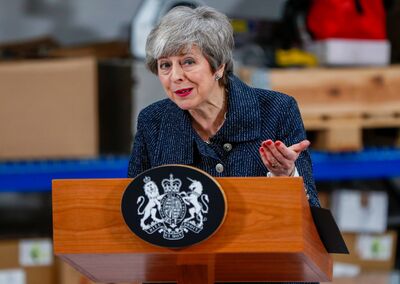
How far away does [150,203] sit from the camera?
2064 millimetres

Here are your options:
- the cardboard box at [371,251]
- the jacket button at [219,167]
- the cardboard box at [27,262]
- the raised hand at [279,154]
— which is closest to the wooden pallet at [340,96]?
the cardboard box at [371,251]

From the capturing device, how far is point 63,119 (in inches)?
182

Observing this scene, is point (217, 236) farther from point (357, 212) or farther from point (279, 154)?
point (357, 212)

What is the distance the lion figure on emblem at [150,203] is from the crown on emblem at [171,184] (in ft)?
0.06

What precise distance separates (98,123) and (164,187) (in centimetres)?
277

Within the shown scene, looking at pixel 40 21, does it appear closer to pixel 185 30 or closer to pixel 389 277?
pixel 389 277

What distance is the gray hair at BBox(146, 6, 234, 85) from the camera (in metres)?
2.38

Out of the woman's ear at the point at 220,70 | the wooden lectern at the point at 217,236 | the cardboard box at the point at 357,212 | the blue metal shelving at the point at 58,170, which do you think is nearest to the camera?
the wooden lectern at the point at 217,236

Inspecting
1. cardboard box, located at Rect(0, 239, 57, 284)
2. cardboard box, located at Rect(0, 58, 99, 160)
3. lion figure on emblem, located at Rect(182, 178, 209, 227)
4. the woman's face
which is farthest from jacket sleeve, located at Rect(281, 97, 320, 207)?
cardboard box, located at Rect(0, 239, 57, 284)

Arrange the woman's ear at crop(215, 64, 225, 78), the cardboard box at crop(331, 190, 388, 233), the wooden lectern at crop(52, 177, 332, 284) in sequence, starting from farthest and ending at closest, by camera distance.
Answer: the cardboard box at crop(331, 190, 388, 233), the woman's ear at crop(215, 64, 225, 78), the wooden lectern at crop(52, 177, 332, 284)

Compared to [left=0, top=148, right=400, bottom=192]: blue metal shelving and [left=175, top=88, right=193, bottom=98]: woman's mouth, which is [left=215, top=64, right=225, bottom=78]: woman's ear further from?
[left=0, top=148, right=400, bottom=192]: blue metal shelving

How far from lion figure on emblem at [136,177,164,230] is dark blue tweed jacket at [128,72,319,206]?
461 millimetres

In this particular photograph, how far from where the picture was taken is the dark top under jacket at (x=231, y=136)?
252 cm

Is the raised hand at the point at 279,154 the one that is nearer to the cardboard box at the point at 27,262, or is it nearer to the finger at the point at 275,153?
the finger at the point at 275,153
